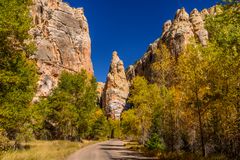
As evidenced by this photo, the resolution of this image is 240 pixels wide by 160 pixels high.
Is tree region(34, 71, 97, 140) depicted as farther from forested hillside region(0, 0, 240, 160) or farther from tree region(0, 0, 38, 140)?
tree region(0, 0, 38, 140)

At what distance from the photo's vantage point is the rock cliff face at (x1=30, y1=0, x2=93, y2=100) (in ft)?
283

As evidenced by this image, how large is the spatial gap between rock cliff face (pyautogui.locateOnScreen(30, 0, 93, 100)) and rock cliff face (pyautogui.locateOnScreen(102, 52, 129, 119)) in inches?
1680

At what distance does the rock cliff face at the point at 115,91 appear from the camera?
164750 mm

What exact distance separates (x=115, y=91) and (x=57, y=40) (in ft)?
233

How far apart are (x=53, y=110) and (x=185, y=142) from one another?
33.5m

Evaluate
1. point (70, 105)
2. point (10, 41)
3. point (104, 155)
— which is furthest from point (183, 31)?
point (10, 41)

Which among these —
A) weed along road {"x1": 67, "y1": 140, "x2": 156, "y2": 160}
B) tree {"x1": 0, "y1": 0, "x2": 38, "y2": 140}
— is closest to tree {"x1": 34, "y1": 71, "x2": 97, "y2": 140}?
weed along road {"x1": 67, "y1": 140, "x2": 156, "y2": 160}

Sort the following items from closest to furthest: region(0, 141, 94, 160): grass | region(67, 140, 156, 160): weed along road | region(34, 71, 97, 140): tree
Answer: region(0, 141, 94, 160): grass < region(67, 140, 156, 160): weed along road < region(34, 71, 97, 140): tree

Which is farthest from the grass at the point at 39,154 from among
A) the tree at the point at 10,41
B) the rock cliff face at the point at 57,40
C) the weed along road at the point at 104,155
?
→ the rock cliff face at the point at 57,40

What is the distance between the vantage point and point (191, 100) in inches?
853

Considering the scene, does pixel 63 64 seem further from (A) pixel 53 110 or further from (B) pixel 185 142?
(B) pixel 185 142

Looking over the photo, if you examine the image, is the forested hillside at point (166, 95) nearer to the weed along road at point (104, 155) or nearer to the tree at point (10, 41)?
the tree at point (10, 41)

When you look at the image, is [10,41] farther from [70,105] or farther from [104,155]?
[70,105]

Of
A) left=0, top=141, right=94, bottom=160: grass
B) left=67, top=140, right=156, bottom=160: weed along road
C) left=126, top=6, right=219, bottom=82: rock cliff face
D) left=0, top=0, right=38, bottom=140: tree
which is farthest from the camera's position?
left=126, top=6, right=219, bottom=82: rock cliff face
